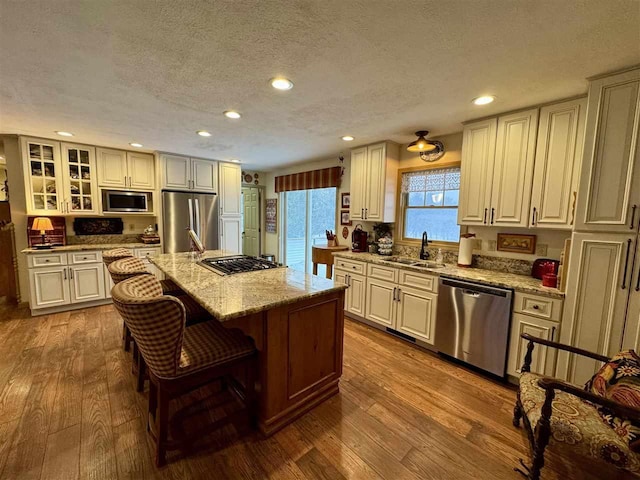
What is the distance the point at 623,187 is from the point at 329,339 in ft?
7.22

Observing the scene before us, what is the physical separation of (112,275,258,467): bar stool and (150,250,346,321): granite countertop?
0.69 ft

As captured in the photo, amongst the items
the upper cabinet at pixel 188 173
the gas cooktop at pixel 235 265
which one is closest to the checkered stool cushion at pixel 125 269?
the gas cooktop at pixel 235 265

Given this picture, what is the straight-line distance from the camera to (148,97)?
2.22m

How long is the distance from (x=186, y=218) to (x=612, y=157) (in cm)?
493

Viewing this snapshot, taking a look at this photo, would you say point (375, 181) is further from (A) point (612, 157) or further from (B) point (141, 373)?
(B) point (141, 373)

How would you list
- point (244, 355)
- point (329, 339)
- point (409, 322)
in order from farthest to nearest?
1. point (409, 322)
2. point (329, 339)
3. point (244, 355)

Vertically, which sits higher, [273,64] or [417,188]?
[273,64]

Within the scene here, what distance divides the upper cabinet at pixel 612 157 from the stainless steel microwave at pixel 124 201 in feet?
17.0

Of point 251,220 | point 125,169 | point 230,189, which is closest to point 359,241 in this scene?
point 230,189

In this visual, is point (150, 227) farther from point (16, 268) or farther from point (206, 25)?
point (206, 25)

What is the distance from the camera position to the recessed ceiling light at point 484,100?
2.14m

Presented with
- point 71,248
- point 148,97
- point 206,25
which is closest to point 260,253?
point 71,248

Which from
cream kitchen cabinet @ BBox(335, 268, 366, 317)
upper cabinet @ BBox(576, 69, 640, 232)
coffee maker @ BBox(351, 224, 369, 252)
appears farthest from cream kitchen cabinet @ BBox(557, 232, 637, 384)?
coffee maker @ BBox(351, 224, 369, 252)

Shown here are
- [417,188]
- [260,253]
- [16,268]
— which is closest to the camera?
[417,188]
